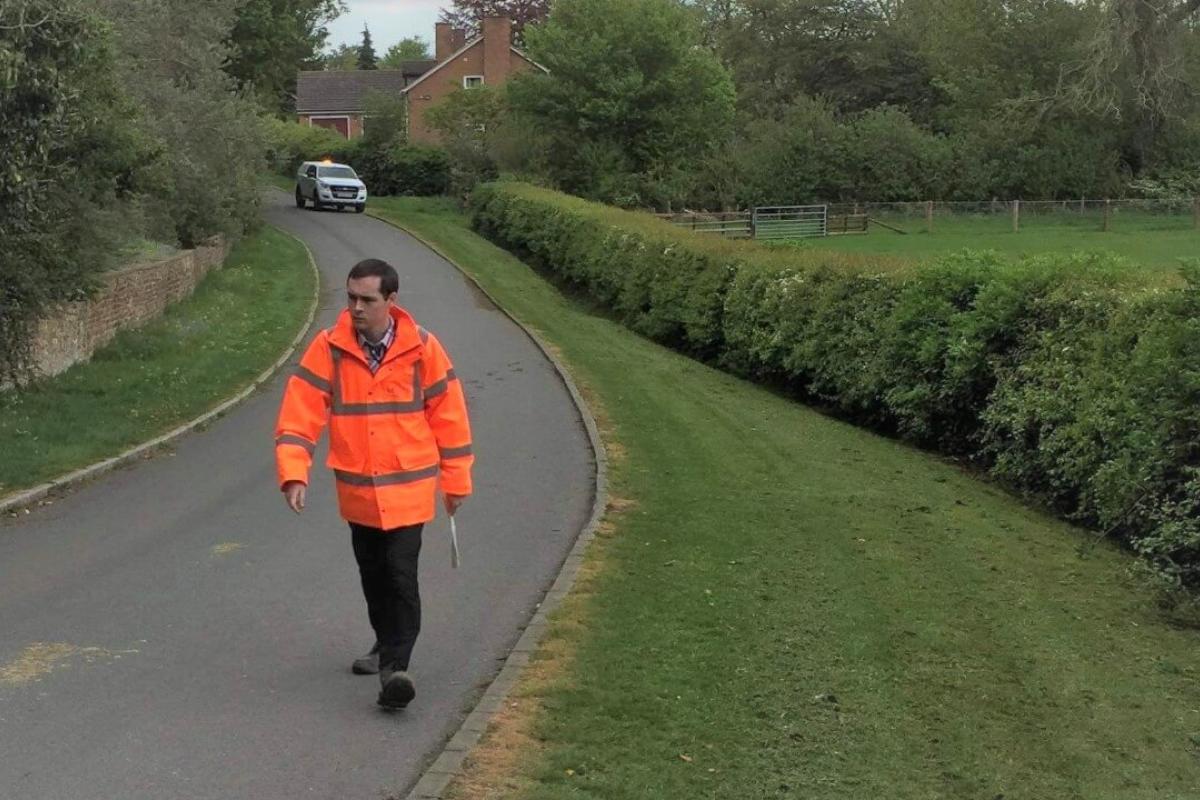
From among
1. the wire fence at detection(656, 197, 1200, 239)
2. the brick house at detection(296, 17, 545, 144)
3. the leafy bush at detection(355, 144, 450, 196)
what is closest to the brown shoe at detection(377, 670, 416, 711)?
the wire fence at detection(656, 197, 1200, 239)

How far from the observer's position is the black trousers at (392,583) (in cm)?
576

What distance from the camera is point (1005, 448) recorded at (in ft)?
41.7

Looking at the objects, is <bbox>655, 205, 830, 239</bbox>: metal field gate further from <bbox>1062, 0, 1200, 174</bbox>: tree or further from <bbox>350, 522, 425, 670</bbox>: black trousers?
<bbox>350, 522, 425, 670</bbox>: black trousers

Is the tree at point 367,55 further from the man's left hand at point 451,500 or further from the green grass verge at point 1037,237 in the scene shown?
the man's left hand at point 451,500

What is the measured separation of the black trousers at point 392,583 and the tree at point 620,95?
45.1m

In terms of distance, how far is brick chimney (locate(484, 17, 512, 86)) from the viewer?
229 feet

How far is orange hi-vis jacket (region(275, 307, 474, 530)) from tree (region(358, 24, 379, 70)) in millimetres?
126084

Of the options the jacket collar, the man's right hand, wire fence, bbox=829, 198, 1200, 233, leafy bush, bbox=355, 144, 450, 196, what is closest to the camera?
the man's right hand

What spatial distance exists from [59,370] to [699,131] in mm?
40293

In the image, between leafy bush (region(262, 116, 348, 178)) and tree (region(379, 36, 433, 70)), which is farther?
tree (region(379, 36, 433, 70))

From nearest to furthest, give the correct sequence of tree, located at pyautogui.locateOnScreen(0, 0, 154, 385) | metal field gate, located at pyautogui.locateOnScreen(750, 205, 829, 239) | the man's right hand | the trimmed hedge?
the man's right hand, the trimmed hedge, tree, located at pyautogui.locateOnScreen(0, 0, 154, 385), metal field gate, located at pyautogui.locateOnScreen(750, 205, 829, 239)

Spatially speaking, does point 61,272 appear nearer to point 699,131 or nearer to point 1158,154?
point 699,131

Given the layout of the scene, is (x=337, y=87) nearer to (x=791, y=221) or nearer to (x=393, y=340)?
(x=791, y=221)

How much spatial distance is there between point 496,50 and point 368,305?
6689 cm
